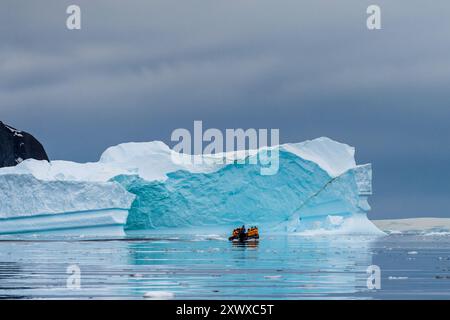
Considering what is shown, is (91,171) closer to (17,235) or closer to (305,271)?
(17,235)

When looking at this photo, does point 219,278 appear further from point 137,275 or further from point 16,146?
point 16,146

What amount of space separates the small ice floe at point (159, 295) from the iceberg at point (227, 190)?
26195mm

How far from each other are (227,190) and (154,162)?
4.46 meters

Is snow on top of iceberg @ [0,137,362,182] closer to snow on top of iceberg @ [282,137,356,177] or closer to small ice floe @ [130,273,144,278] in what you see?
snow on top of iceberg @ [282,137,356,177]

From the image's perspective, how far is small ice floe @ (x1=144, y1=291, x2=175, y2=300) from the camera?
9.50 m

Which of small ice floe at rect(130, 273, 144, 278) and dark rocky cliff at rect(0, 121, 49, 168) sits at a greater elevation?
dark rocky cliff at rect(0, 121, 49, 168)

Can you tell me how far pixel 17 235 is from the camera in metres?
37.6

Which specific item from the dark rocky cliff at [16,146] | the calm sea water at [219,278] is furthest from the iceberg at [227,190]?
the calm sea water at [219,278]

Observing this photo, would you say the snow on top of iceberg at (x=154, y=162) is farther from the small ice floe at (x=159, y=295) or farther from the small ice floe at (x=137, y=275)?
the small ice floe at (x=159, y=295)

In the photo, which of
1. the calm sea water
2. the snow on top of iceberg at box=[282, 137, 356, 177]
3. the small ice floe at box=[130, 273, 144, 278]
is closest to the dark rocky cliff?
the snow on top of iceberg at box=[282, 137, 356, 177]

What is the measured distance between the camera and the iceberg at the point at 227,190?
122ft

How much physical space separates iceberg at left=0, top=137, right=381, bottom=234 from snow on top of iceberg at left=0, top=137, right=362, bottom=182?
48mm
